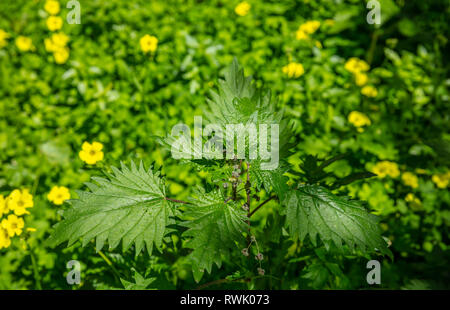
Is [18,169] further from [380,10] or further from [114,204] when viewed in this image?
[380,10]

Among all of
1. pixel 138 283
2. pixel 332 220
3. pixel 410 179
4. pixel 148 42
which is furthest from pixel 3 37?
pixel 410 179

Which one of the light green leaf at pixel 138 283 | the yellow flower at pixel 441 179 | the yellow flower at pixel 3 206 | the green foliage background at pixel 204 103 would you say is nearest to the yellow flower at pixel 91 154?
the green foliage background at pixel 204 103

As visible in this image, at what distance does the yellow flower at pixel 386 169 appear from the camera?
7.44 feet

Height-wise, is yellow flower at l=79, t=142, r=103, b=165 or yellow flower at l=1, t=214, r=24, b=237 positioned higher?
yellow flower at l=79, t=142, r=103, b=165

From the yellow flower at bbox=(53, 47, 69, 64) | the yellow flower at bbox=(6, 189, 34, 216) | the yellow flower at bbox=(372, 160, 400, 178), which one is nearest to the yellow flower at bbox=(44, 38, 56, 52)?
the yellow flower at bbox=(53, 47, 69, 64)

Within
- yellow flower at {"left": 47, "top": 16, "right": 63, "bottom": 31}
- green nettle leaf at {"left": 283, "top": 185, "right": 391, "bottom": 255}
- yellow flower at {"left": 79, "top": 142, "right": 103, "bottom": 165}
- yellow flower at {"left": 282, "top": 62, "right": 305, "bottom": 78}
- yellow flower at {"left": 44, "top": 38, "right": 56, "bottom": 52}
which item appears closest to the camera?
green nettle leaf at {"left": 283, "top": 185, "right": 391, "bottom": 255}

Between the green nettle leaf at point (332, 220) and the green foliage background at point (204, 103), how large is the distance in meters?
0.48

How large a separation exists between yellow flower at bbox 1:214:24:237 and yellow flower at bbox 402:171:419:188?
249cm

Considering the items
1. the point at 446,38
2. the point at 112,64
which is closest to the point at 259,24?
the point at 112,64

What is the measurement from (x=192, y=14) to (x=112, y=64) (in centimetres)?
100

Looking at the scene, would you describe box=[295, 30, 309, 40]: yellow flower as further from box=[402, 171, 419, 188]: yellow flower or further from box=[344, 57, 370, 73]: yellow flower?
box=[402, 171, 419, 188]: yellow flower

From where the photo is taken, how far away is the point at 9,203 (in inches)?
68.7

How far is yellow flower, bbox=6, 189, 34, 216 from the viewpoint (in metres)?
1.74

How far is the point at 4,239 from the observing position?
1619 mm
